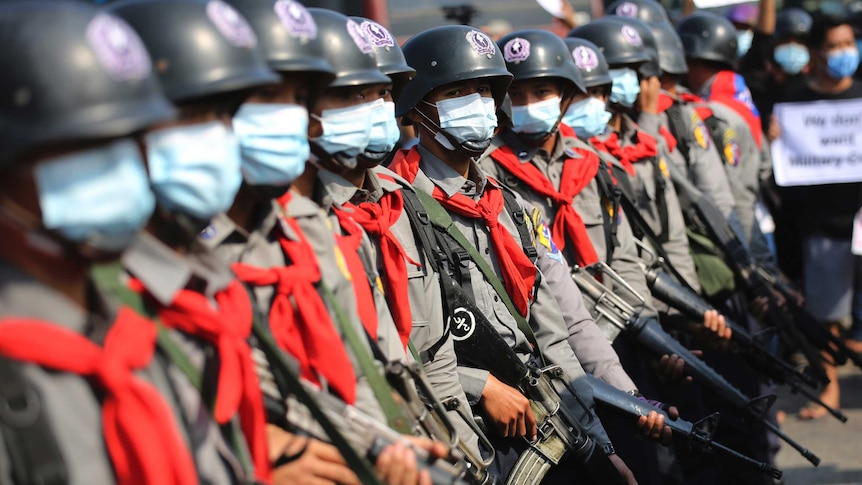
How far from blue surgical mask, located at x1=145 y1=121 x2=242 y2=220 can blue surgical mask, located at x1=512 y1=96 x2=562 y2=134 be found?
2.61m

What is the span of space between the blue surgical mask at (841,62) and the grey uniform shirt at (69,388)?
7166 mm

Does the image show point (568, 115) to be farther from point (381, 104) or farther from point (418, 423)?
point (418, 423)

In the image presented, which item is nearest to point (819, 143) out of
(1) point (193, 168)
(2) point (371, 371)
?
(2) point (371, 371)

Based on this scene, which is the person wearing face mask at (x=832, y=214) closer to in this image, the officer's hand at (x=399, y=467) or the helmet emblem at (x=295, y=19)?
the helmet emblem at (x=295, y=19)

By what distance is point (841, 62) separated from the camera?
823cm

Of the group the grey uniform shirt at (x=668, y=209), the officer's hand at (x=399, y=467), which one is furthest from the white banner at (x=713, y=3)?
the officer's hand at (x=399, y=467)

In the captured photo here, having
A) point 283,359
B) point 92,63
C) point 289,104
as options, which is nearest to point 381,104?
point 289,104

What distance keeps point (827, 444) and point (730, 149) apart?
2.02 m

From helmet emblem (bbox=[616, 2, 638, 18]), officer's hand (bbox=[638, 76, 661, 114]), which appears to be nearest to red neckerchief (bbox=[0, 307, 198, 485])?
officer's hand (bbox=[638, 76, 661, 114])

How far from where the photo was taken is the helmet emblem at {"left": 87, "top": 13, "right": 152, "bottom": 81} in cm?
206

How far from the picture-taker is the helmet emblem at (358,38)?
11.5ft

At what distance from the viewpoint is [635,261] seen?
529 centimetres

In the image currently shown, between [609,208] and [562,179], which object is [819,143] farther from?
[562,179]

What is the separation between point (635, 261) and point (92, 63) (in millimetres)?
3628
